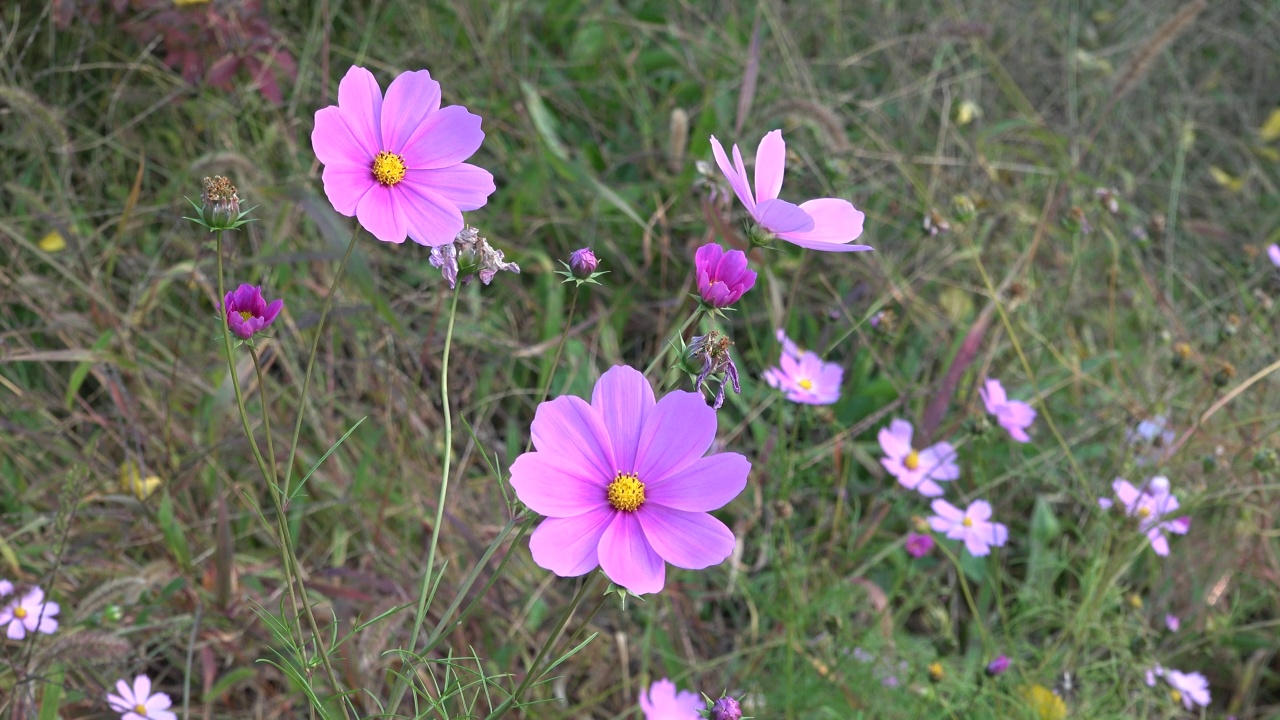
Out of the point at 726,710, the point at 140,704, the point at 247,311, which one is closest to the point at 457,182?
the point at 247,311

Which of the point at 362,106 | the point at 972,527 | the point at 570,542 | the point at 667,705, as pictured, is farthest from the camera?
the point at 972,527

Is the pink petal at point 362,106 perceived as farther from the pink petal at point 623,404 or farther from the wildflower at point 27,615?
the wildflower at point 27,615

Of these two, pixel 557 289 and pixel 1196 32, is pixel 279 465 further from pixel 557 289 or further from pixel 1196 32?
pixel 1196 32

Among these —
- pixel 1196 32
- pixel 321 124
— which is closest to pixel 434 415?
pixel 321 124

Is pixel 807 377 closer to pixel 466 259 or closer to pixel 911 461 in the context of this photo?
pixel 911 461

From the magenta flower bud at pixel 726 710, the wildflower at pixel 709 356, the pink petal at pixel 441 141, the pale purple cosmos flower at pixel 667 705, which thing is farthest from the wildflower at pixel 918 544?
the pink petal at pixel 441 141
